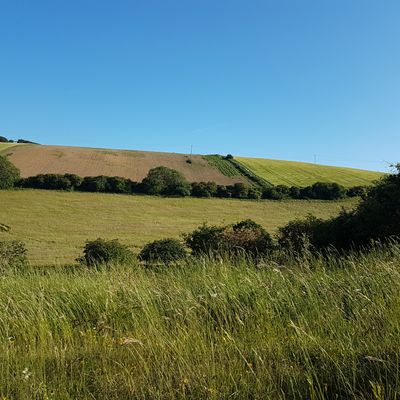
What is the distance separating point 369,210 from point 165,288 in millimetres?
14771

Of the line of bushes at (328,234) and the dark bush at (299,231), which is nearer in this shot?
the line of bushes at (328,234)

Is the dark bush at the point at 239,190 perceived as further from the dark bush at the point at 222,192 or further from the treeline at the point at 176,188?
the dark bush at the point at 222,192

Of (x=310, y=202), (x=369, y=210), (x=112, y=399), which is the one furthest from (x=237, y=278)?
(x=310, y=202)

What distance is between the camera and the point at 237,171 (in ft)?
Answer: 306

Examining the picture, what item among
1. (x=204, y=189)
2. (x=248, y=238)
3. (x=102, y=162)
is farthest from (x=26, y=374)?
(x=102, y=162)

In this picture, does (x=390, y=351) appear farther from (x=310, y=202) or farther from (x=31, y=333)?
(x=310, y=202)

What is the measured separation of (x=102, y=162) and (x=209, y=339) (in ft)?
294

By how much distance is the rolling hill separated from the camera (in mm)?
83562

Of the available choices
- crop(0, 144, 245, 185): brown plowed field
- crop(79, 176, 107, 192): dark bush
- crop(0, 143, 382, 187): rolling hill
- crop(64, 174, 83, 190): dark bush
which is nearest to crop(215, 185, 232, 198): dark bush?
crop(0, 143, 382, 187): rolling hill

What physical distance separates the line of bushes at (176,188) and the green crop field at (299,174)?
833 centimetres

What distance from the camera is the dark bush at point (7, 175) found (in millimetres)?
71188

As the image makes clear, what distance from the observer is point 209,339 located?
3.90m

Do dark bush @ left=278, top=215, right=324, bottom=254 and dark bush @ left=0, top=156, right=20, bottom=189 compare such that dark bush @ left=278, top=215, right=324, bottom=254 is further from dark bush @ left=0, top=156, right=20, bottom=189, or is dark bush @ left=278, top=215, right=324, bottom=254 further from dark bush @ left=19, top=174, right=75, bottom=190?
dark bush @ left=0, top=156, right=20, bottom=189

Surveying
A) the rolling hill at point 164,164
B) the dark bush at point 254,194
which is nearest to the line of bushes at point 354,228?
the dark bush at point 254,194
